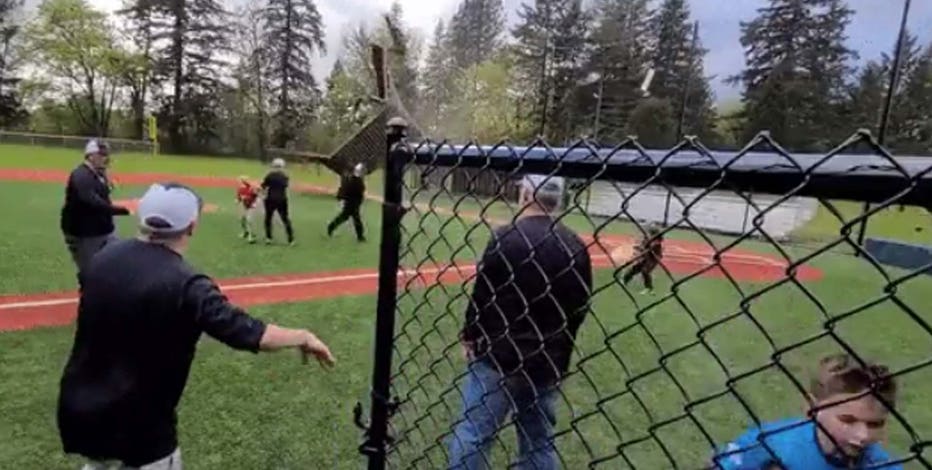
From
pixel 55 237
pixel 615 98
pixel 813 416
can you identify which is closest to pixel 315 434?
pixel 813 416

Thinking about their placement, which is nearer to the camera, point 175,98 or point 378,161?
point 378,161

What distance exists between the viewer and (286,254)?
451 inches

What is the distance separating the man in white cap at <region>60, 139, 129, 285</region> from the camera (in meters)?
5.60

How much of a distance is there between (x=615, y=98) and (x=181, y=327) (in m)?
38.9

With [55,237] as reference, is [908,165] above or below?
above

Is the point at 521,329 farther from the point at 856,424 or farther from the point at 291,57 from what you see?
A: the point at 291,57

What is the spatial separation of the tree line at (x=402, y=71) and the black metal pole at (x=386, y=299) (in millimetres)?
32442

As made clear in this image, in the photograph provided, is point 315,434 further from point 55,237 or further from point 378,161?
point 378,161

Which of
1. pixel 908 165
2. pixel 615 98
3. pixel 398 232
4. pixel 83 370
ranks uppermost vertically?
pixel 615 98

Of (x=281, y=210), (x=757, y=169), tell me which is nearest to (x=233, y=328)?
(x=757, y=169)

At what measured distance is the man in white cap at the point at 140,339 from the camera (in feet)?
7.48

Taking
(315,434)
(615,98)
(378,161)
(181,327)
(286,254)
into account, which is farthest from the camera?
(615,98)

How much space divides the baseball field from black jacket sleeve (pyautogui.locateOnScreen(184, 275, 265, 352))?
543 mm

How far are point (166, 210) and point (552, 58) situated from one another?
43.1 metres
